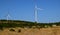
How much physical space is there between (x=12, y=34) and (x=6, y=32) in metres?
1.50

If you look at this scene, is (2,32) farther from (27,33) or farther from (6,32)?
(27,33)

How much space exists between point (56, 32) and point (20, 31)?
7493mm

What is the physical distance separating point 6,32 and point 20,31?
3.09 metres

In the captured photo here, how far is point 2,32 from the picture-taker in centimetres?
3428

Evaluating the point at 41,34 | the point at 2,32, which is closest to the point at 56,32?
the point at 41,34

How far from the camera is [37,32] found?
33.8m

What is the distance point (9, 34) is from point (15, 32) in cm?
148

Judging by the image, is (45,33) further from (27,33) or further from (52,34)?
(27,33)

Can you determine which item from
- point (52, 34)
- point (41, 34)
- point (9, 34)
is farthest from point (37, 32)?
point (9, 34)

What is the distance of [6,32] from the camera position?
Result: 3375 centimetres

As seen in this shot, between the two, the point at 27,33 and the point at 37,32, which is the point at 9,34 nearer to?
the point at 27,33


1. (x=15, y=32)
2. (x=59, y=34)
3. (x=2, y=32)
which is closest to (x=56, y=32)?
(x=59, y=34)

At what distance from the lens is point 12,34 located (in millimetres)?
33062

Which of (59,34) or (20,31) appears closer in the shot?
(59,34)
